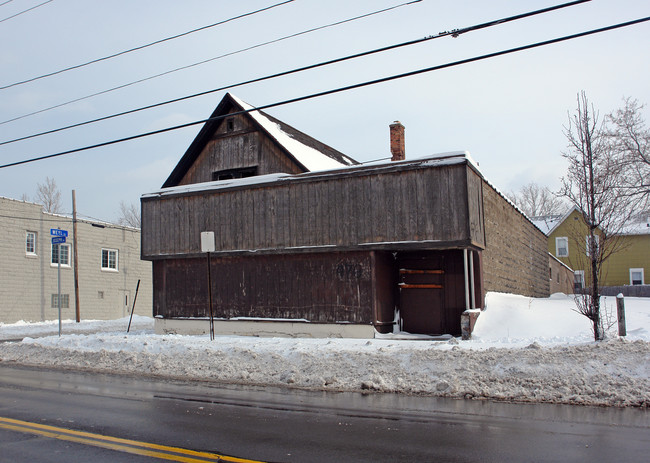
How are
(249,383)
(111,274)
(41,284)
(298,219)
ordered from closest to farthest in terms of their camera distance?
(249,383) < (298,219) < (41,284) < (111,274)

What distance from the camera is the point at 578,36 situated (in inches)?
406

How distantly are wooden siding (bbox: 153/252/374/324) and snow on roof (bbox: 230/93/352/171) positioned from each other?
13.3 ft

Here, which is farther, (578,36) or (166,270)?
(166,270)

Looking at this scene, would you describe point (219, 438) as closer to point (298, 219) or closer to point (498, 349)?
point (498, 349)

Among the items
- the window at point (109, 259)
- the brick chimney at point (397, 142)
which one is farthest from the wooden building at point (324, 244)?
the window at point (109, 259)

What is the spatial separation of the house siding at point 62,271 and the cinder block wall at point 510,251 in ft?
83.1

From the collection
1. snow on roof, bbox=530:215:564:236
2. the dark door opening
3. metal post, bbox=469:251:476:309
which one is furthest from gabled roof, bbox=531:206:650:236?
the dark door opening

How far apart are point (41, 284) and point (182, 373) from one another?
23733mm

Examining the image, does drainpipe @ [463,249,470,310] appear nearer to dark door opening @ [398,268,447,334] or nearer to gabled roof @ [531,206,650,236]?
dark door opening @ [398,268,447,334]

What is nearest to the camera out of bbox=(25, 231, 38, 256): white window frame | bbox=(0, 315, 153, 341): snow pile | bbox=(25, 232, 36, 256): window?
bbox=(0, 315, 153, 341): snow pile

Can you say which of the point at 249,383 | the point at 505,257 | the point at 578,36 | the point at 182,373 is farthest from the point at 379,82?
the point at 505,257

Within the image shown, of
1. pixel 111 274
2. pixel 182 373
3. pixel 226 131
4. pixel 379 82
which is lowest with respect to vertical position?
pixel 182 373

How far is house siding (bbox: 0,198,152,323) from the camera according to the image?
31.4m

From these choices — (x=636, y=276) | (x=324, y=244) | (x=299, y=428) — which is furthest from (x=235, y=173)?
(x=636, y=276)
